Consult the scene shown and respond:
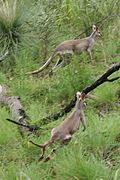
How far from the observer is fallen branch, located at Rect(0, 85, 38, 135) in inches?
209

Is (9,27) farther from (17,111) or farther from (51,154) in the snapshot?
(51,154)

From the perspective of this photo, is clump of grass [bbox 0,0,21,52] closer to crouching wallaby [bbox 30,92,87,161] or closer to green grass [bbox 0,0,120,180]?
green grass [bbox 0,0,120,180]

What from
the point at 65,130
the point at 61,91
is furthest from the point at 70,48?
the point at 65,130

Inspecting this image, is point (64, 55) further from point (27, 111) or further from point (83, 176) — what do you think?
point (83, 176)

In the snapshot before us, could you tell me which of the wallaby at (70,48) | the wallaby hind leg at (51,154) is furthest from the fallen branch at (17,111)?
the wallaby at (70,48)

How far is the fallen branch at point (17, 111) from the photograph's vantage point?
5.30m

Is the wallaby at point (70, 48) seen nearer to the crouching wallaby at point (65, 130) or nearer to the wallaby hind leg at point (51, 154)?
the crouching wallaby at point (65, 130)

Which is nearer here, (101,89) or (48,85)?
(101,89)

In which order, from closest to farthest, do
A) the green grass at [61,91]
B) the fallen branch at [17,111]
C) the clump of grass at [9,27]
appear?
the green grass at [61,91]
the fallen branch at [17,111]
the clump of grass at [9,27]

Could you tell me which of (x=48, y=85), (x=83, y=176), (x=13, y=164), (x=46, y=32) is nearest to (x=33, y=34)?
(x=46, y=32)

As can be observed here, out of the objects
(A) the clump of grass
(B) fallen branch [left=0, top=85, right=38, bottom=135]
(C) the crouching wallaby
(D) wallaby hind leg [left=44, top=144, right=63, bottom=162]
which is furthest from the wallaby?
(D) wallaby hind leg [left=44, top=144, right=63, bottom=162]

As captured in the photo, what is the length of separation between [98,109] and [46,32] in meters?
2.75

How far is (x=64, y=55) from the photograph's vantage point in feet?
23.4

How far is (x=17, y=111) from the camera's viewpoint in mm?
5883
